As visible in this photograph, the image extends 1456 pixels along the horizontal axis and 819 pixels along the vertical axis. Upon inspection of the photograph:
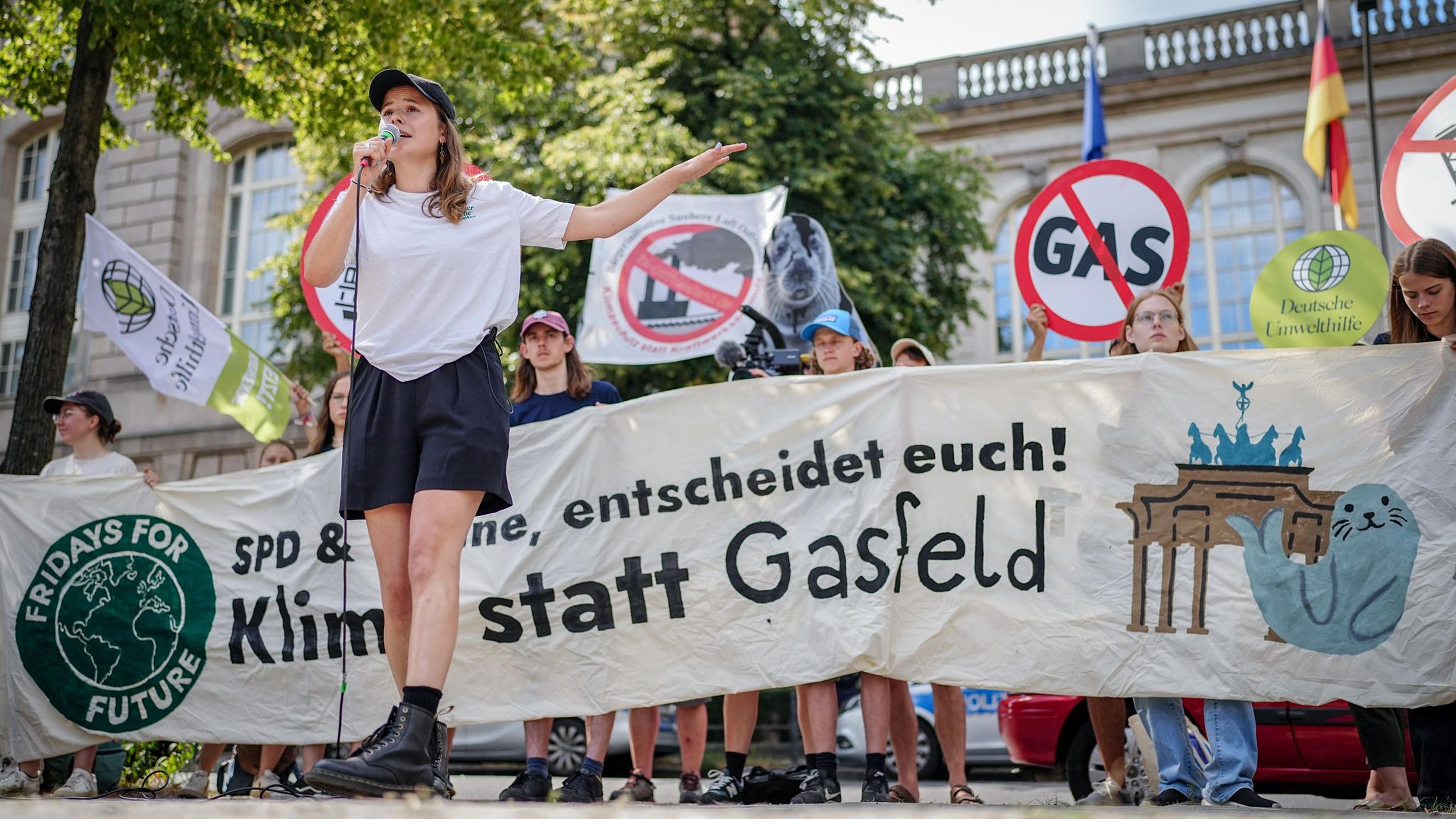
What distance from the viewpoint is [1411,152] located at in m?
6.26

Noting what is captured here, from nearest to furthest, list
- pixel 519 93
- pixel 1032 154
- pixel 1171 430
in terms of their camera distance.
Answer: pixel 1171 430
pixel 519 93
pixel 1032 154

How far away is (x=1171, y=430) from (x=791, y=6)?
1416 cm

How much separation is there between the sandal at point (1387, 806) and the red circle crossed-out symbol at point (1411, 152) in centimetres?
264

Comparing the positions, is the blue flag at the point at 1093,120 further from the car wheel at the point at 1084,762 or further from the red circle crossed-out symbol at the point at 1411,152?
the car wheel at the point at 1084,762

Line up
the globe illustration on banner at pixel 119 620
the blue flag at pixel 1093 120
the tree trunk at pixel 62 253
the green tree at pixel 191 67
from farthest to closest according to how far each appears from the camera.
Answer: the blue flag at pixel 1093 120 → the green tree at pixel 191 67 → the tree trunk at pixel 62 253 → the globe illustration on banner at pixel 119 620

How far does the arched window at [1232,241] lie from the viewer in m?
23.2

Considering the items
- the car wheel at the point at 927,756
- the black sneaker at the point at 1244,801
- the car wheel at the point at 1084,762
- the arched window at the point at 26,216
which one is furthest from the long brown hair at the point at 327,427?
the arched window at the point at 26,216

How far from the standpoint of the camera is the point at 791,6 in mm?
18250

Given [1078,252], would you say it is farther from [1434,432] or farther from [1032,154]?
[1032,154]

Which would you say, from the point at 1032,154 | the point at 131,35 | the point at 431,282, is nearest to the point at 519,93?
the point at 131,35

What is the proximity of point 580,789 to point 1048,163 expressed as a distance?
69.4 ft

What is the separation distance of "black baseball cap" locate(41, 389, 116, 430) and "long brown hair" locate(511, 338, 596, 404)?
2267 mm

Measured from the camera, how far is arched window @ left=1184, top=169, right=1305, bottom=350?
2319 cm

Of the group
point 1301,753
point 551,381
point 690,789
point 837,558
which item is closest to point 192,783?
point 690,789
